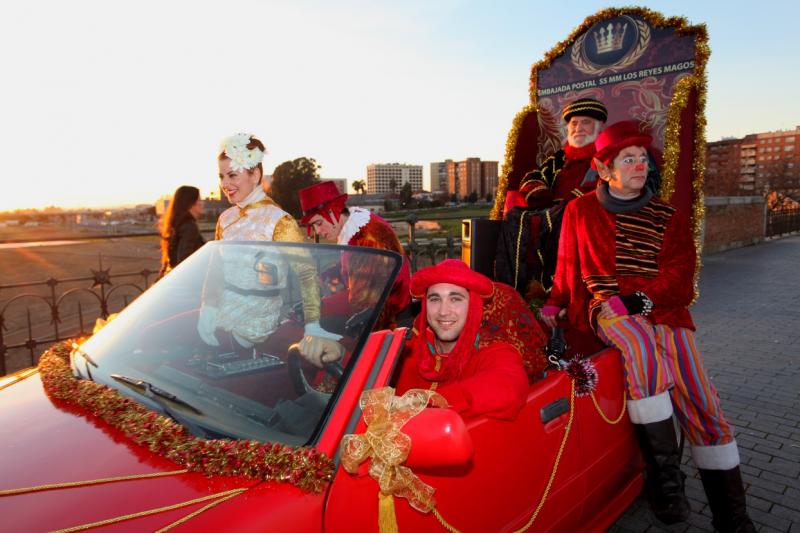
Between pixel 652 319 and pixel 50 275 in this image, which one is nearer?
pixel 652 319

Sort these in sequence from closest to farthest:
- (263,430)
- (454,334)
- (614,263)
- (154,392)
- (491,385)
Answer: (263,430)
(154,392)
(491,385)
(454,334)
(614,263)

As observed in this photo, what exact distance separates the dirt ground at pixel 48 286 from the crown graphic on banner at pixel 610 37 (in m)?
5.97

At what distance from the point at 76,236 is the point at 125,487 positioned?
6318 millimetres

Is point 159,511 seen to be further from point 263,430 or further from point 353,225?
point 353,225

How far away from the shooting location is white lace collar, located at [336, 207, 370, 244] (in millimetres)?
3660

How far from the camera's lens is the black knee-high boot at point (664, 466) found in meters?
2.69

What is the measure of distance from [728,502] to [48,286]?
9.21 metres

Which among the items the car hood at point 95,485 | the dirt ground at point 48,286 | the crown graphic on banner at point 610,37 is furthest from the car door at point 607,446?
the dirt ground at point 48,286

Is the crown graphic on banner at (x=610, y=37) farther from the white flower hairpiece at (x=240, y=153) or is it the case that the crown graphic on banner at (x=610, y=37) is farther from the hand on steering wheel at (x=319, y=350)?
→ the hand on steering wheel at (x=319, y=350)

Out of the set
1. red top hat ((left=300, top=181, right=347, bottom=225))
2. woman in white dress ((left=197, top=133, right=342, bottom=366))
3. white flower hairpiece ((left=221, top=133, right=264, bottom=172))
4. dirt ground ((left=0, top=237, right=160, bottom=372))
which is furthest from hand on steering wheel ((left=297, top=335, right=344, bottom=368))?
dirt ground ((left=0, top=237, right=160, bottom=372))

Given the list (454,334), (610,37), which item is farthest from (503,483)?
(610,37)

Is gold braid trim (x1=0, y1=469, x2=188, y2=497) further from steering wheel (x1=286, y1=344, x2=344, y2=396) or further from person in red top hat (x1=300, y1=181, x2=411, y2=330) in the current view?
person in red top hat (x1=300, y1=181, x2=411, y2=330)

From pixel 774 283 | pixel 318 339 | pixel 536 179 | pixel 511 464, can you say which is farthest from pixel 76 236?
pixel 774 283

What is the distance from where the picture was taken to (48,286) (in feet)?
27.3
